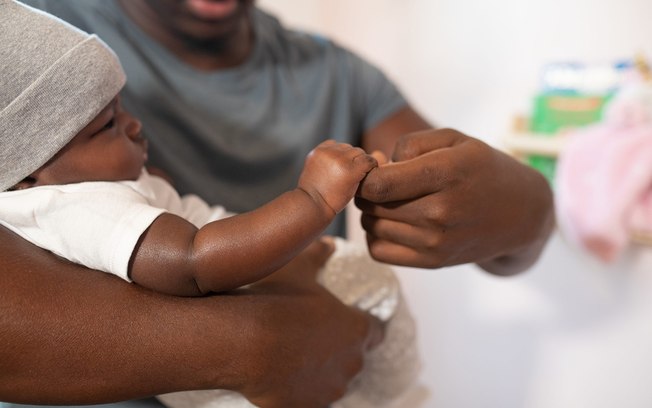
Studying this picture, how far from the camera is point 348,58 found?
104cm

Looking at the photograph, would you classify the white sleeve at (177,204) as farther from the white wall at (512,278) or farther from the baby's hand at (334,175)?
the white wall at (512,278)

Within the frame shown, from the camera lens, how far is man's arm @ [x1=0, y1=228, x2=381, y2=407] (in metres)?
0.50

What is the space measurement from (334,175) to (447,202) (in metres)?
0.14

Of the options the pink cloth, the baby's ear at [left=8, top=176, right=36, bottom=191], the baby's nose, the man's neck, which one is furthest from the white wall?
the baby's ear at [left=8, top=176, right=36, bottom=191]

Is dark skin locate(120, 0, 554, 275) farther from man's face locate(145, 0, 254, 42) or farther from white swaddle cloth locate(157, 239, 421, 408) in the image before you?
man's face locate(145, 0, 254, 42)

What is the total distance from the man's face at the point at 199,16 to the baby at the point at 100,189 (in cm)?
29

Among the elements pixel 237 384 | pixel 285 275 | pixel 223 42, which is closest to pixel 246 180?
pixel 223 42

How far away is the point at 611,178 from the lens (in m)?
1.03

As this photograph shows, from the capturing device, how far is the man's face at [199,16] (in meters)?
0.84


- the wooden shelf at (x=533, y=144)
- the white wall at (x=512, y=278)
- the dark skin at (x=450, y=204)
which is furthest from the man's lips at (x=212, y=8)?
the white wall at (x=512, y=278)

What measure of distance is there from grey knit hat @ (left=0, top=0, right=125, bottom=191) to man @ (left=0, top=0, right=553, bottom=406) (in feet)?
0.34

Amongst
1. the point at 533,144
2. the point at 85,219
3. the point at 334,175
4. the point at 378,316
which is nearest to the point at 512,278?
the point at 533,144

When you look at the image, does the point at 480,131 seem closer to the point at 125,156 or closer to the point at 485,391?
the point at 485,391

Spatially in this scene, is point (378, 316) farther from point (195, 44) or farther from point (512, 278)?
point (512, 278)
